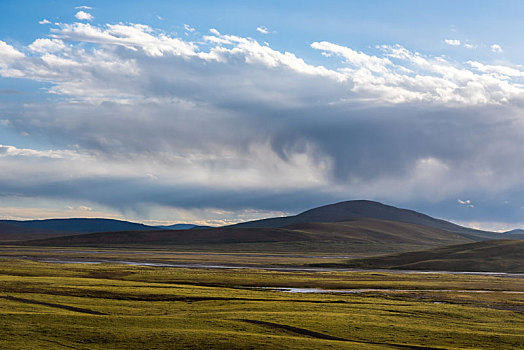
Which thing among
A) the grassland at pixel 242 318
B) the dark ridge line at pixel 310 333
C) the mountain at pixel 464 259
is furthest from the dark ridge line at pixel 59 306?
the mountain at pixel 464 259

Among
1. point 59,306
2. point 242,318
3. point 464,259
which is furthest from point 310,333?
point 464,259

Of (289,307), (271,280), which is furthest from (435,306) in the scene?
(271,280)

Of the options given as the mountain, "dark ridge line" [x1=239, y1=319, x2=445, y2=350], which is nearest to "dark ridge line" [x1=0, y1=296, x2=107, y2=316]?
"dark ridge line" [x1=239, y1=319, x2=445, y2=350]

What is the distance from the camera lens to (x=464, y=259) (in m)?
133

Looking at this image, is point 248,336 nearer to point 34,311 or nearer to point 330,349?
point 330,349

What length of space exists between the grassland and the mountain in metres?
59.2

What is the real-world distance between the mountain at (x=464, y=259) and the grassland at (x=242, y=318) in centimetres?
5922

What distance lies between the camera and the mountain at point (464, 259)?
412ft

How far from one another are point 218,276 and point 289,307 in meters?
34.2

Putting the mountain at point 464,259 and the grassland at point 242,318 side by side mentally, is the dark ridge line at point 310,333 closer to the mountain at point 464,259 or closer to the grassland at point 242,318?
the grassland at point 242,318

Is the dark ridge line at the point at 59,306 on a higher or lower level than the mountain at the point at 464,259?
lower

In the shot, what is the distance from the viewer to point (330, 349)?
1346 inches

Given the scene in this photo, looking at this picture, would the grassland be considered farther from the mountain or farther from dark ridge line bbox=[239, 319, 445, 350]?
the mountain

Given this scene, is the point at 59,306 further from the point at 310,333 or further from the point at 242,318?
the point at 310,333
